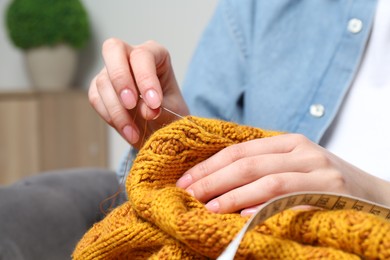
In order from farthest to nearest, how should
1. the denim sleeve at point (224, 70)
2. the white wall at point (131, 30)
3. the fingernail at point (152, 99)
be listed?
the white wall at point (131, 30)
the denim sleeve at point (224, 70)
the fingernail at point (152, 99)

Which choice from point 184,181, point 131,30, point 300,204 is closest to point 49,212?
point 184,181

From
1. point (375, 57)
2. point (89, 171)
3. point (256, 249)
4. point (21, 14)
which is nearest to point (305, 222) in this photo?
point (256, 249)

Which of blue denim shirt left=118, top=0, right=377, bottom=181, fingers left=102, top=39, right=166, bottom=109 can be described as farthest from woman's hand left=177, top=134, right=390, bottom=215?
blue denim shirt left=118, top=0, right=377, bottom=181

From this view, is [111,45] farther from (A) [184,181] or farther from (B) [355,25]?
(B) [355,25]

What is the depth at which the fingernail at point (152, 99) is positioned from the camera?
0.63 m

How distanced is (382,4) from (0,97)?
181cm

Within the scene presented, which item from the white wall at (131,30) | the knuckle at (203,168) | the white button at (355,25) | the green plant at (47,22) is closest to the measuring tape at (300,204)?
the knuckle at (203,168)

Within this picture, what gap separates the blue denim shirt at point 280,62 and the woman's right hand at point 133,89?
0.24 metres

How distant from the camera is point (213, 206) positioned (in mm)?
514

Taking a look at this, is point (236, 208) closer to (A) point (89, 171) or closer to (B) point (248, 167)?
(B) point (248, 167)

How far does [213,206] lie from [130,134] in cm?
21

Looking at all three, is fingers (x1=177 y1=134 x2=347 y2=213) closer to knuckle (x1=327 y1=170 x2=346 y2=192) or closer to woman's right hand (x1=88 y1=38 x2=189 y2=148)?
knuckle (x1=327 y1=170 x2=346 y2=192)

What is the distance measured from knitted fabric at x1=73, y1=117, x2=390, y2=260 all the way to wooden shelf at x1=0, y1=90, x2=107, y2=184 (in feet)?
6.14

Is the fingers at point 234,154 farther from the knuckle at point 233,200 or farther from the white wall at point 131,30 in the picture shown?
the white wall at point 131,30
